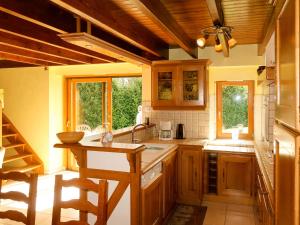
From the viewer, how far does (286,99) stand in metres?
1.18

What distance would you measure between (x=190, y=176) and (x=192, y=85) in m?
1.39

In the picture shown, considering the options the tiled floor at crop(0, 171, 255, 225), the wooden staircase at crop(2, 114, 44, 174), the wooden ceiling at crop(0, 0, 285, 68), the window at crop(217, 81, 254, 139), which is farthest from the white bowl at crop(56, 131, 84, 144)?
the wooden staircase at crop(2, 114, 44, 174)

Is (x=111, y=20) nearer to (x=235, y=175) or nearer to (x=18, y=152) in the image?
(x=235, y=175)

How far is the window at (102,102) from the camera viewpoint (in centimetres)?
593

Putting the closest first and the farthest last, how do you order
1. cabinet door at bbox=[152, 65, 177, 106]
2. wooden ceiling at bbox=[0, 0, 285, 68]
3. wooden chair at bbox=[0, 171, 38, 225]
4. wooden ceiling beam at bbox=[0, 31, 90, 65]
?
1. wooden chair at bbox=[0, 171, 38, 225]
2. wooden ceiling at bbox=[0, 0, 285, 68]
3. wooden ceiling beam at bbox=[0, 31, 90, 65]
4. cabinet door at bbox=[152, 65, 177, 106]

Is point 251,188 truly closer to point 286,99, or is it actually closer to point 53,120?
point 286,99

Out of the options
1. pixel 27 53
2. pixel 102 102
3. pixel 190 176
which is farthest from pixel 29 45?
pixel 190 176

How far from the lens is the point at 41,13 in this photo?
2.53m

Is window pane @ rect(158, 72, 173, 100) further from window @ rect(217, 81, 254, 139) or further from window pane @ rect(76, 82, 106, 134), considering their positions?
window pane @ rect(76, 82, 106, 134)

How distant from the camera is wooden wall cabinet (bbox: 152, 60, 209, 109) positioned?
14.1 feet

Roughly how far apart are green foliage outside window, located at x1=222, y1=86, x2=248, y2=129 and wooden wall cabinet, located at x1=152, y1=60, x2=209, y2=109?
709mm

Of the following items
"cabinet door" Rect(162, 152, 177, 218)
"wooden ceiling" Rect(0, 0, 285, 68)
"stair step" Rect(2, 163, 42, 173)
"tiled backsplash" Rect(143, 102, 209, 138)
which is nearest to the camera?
"wooden ceiling" Rect(0, 0, 285, 68)

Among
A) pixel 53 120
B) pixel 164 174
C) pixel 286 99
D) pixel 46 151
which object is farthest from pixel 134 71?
pixel 286 99

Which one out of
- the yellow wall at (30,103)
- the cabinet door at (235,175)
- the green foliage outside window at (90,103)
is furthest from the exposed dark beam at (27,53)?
the cabinet door at (235,175)
